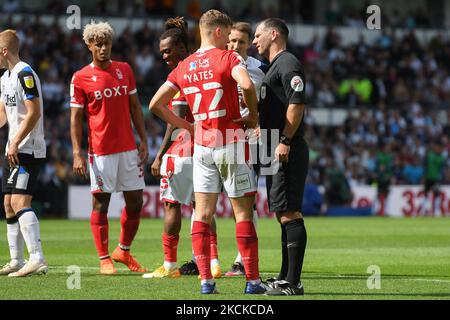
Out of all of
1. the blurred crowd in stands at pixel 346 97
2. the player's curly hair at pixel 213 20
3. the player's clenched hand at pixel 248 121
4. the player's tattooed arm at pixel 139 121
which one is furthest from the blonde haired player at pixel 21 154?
the blurred crowd in stands at pixel 346 97

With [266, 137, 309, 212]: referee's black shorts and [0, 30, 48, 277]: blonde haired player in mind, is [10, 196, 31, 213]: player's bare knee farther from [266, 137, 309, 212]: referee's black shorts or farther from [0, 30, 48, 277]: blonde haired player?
[266, 137, 309, 212]: referee's black shorts

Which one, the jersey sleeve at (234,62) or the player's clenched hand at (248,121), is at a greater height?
the jersey sleeve at (234,62)

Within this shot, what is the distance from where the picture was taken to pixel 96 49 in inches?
431

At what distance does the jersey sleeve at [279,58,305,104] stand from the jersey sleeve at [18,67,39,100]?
3.03m

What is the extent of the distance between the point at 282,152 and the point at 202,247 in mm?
1070

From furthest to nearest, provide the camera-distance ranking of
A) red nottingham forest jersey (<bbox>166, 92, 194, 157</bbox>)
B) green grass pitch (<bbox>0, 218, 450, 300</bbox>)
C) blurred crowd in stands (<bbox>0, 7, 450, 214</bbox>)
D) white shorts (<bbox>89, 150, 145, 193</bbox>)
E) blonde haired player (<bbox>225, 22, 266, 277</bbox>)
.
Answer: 1. blurred crowd in stands (<bbox>0, 7, 450, 214</bbox>)
2. white shorts (<bbox>89, 150, 145, 193</bbox>)
3. blonde haired player (<bbox>225, 22, 266, 277</bbox>)
4. red nottingham forest jersey (<bbox>166, 92, 194, 157</bbox>)
5. green grass pitch (<bbox>0, 218, 450, 300</bbox>)

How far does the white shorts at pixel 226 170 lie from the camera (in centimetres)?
874

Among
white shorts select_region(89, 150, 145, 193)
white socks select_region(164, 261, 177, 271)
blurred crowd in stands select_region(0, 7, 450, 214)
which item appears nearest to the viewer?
white socks select_region(164, 261, 177, 271)

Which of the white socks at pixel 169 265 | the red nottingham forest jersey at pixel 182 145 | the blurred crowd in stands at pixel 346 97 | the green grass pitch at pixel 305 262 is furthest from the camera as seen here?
the blurred crowd in stands at pixel 346 97

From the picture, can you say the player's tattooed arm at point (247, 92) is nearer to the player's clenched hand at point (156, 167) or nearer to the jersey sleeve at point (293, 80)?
the jersey sleeve at point (293, 80)

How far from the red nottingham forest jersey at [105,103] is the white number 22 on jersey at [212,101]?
228cm

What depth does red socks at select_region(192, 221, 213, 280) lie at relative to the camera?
8.70 m

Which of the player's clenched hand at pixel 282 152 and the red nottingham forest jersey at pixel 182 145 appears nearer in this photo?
the player's clenched hand at pixel 282 152

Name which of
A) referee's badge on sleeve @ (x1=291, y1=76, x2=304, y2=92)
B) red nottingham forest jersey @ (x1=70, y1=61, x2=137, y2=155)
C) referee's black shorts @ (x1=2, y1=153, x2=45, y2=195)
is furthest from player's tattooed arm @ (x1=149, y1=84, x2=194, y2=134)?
referee's black shorts @ (x1=2, y1=153, x2=45, y2=195)
